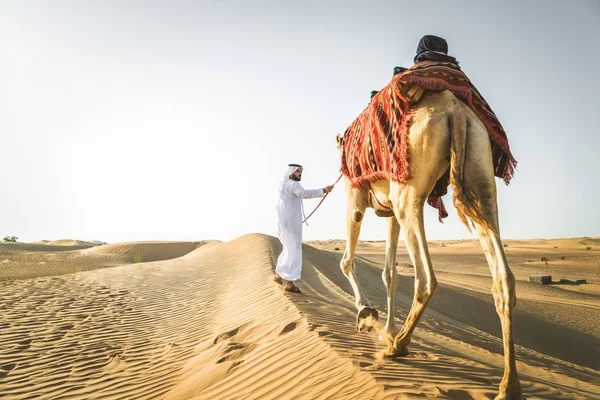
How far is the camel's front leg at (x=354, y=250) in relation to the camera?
15.5ft

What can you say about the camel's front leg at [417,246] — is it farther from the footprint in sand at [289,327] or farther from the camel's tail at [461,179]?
the footprint in sand at [289,327]

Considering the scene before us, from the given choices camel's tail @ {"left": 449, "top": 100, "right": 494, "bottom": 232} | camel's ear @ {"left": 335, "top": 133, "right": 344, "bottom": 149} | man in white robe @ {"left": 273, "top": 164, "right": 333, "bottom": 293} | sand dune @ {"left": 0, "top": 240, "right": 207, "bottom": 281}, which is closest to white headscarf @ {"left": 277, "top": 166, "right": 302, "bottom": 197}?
man in white robe @ {"left": 273, "top": 164, "right": 333, "bottom": 293}

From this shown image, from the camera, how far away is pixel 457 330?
837 cm

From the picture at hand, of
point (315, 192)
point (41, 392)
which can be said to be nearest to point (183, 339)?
point (41, 392)

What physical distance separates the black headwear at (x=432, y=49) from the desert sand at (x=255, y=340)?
307cm

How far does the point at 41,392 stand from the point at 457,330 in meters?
7.75

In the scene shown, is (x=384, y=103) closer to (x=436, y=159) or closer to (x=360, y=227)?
(x=436, y=159)

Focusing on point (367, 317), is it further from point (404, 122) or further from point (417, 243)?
point (404, 122)

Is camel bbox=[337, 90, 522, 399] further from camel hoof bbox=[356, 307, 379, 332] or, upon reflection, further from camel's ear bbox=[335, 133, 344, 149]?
camel's ear bbox=[335, 133, 344, 149]

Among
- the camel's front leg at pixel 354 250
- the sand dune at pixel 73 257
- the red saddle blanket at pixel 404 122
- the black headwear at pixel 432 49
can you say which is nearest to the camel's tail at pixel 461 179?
the red saddle blanket at pixel 404 122

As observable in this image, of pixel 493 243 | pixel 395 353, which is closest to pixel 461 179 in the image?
pixel 493 243

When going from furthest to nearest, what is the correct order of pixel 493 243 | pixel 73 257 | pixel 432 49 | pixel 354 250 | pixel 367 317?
pixel 73 257 → pixel 354 250 → pixel 367 317 → pixel 432 49 → pixel 493 243

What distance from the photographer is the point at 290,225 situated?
8172mm

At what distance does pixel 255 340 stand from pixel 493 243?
3.72m
